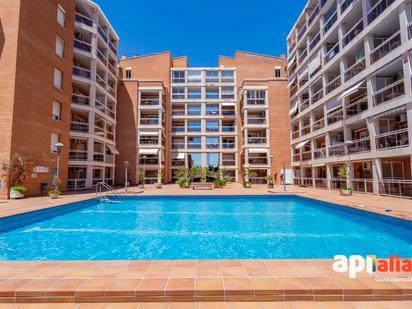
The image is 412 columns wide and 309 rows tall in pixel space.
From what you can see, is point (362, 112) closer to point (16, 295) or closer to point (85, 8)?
point (16, 295)

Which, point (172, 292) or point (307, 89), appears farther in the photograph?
point (307, 89)

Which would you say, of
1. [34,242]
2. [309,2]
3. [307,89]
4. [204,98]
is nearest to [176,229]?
[34,242]

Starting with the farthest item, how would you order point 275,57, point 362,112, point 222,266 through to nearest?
point 275,57, point 362,112, point 222,266

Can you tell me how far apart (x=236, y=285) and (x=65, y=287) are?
2.66 m

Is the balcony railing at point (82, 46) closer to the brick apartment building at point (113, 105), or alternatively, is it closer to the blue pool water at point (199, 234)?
the brick apartment building at point (113, 105)

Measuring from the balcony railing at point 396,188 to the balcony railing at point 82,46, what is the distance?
29.6 meters

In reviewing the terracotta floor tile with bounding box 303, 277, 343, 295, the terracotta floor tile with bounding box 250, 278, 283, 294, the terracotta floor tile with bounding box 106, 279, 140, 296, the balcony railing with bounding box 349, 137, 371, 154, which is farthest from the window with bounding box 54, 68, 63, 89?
the balcony railing with bounding box 349, 137, 371, 154

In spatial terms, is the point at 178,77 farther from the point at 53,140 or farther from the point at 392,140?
the point at 392,140

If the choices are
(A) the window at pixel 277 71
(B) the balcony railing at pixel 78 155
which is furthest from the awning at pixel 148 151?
(A) the window at pixel 277 71

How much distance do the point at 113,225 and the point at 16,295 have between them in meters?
6.58

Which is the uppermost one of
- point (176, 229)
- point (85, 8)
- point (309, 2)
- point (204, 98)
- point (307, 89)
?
point (309, 2)

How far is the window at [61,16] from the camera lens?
63.8ft

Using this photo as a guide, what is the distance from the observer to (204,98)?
39.3m

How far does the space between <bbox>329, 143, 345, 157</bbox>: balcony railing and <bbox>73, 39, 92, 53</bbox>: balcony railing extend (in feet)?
89.3
